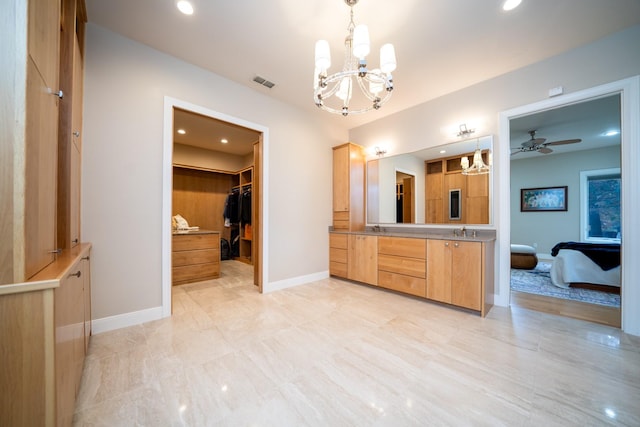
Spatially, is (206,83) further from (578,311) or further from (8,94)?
(578,311)

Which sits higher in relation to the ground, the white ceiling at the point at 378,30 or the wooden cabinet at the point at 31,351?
the white ceiling at the point at 378,30

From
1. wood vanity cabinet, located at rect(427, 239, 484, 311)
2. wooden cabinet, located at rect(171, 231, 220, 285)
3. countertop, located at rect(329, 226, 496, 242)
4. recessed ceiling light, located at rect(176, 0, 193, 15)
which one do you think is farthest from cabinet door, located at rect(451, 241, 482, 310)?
wooden cabinet, located at rect(171, 231, 220, 285)

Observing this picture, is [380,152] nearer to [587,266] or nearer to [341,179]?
[341,179]

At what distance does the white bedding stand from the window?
1.83 metres

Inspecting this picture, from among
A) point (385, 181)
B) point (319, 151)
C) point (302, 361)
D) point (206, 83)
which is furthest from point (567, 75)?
point (206, 83)

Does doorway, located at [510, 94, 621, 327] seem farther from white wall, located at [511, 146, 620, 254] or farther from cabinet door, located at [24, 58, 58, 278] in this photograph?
cabinet door, located at [24, 58, 58, 278]

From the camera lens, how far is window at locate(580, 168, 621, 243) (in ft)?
14.4

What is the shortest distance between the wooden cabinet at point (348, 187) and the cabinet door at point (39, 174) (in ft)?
10.7

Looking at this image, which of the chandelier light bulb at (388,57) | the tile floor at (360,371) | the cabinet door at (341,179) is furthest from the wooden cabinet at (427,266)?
the chandelier light bulb at (388,57)

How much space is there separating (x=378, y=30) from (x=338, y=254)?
9.69 ft

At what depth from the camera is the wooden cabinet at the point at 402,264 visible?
9.38 feet

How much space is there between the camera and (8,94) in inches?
30.9

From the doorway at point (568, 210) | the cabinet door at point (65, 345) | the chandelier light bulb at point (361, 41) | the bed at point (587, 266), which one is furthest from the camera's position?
the bed at point (587, 266)

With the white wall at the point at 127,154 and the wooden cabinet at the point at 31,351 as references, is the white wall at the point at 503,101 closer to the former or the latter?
the white wall at the point at 127,154
